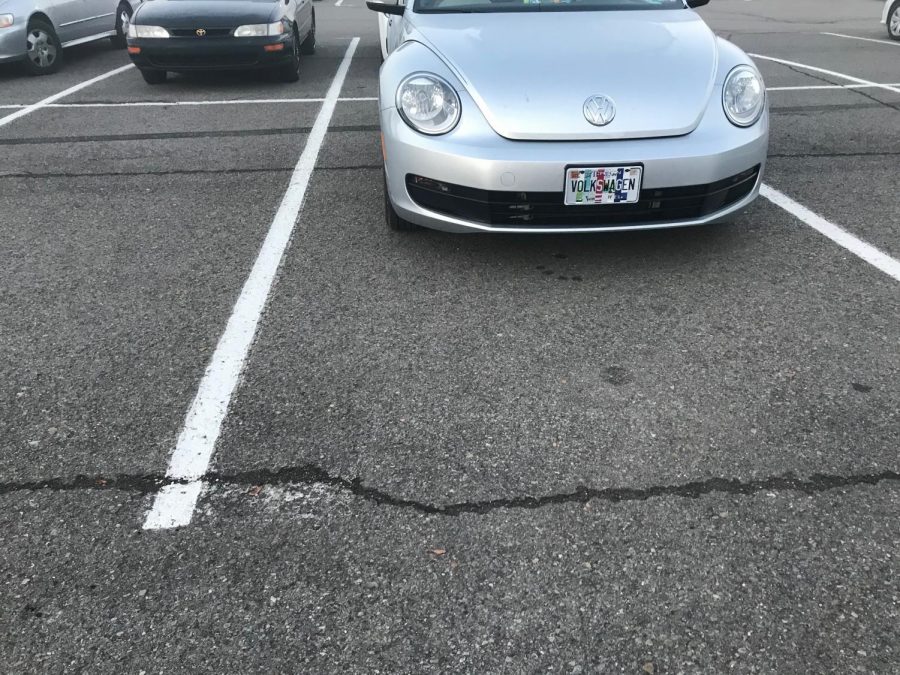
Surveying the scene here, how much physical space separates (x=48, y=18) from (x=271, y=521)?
30.1ft

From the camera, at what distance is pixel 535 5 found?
441 centimetres

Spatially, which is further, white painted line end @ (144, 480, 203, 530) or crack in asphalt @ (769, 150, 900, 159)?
crack in asphalt @ (769, 150, 900, 159)

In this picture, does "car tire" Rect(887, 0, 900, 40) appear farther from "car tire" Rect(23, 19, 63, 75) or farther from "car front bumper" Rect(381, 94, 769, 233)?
"car tire" Rect(23, 19, 63, 75)

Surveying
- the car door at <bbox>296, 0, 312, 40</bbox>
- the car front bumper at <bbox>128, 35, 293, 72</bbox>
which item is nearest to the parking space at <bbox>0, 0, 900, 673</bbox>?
the car front bumper at <bbox>128, 35, 293, 72</bbox>

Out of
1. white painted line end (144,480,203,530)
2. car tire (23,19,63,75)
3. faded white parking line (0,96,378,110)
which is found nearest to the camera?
white painted line end (144,480,203,530)

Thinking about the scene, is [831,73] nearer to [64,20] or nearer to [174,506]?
[174,506]

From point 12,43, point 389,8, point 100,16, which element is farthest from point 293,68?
point 389,8

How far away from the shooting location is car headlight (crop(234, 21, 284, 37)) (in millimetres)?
7762

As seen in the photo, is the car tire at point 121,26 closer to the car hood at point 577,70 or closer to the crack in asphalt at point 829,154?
the car hood at point 577,70

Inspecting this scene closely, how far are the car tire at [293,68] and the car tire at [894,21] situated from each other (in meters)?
8.40

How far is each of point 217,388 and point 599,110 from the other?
1.96 meters

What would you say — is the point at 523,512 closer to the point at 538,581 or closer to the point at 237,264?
the point at 538,581

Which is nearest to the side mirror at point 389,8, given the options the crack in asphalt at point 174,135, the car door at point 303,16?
the crack in asphalt at point 174,135

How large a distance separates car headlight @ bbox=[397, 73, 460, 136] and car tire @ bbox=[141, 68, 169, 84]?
18.5 feet
